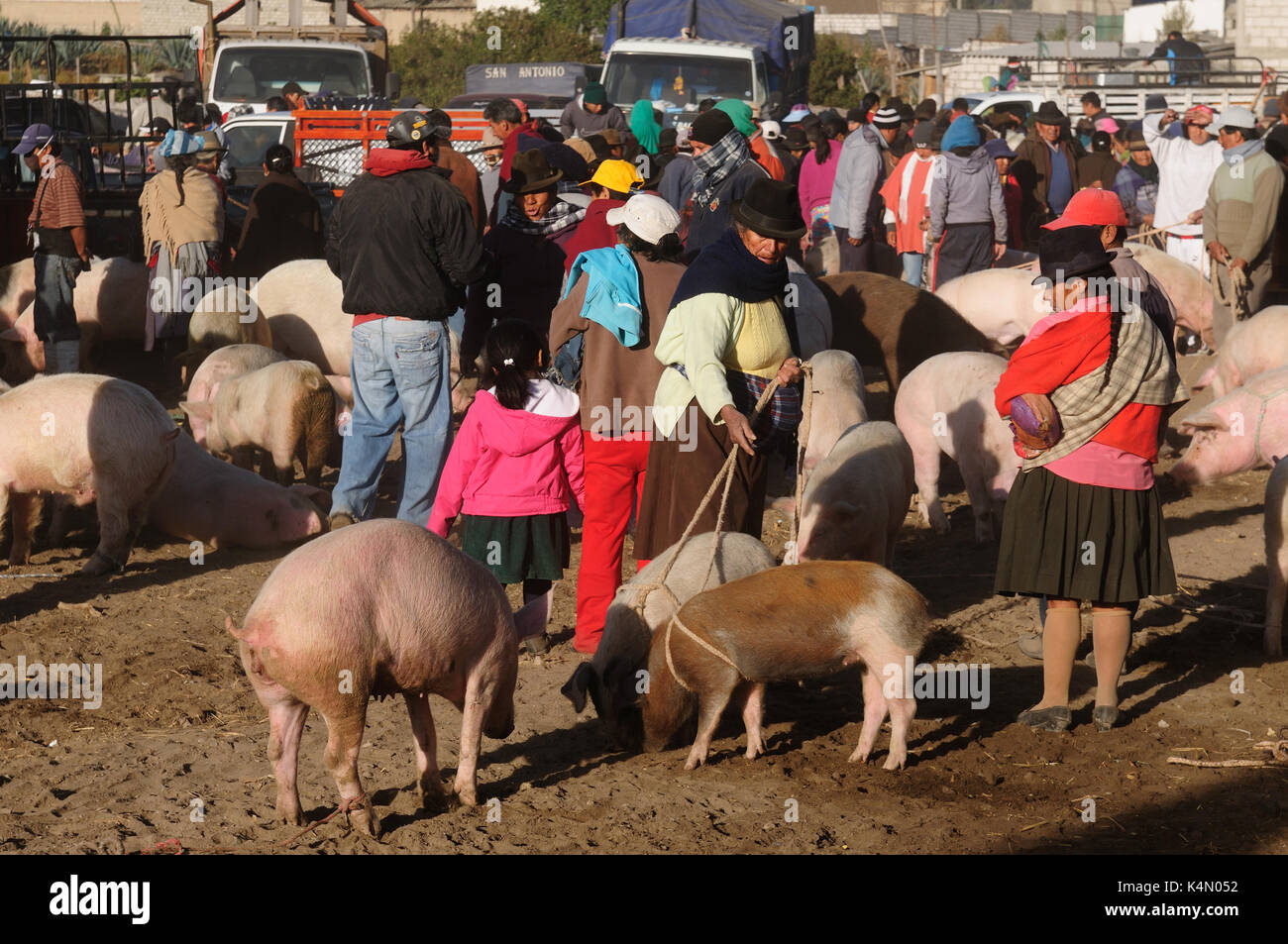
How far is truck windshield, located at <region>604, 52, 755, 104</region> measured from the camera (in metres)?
17.6

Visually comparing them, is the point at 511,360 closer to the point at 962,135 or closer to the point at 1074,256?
the point at 1074,256

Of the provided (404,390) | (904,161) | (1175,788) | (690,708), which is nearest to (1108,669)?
(1175,788)

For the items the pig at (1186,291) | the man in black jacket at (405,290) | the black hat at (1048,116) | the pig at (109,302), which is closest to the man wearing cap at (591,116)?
the black hat at (1048,116)

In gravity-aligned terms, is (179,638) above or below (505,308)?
below

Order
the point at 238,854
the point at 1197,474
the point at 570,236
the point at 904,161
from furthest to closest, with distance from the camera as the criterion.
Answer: the point at 904,161 < the point at 1197,474 < the point at 570,236 < the point at 238,854

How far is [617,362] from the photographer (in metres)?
5.71

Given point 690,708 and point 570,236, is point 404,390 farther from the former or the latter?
point 690,708

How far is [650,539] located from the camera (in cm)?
559

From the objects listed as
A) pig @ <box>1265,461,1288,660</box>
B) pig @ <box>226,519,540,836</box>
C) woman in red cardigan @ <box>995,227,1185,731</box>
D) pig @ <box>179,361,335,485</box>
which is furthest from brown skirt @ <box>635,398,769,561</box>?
pig @ <box>179,361,335,485</box>

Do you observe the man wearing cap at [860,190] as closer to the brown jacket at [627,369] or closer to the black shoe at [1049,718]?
the brown jacket at [627,369]

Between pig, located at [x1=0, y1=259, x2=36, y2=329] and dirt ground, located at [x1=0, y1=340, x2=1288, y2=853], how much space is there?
5508 mm

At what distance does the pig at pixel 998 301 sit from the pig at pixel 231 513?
538cm

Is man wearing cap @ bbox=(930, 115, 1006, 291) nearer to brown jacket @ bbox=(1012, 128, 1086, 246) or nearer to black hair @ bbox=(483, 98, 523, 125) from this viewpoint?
brown jacket @ bbox=(1012, 128, 1086, 246)

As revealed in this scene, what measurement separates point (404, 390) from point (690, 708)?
9.17 ft
